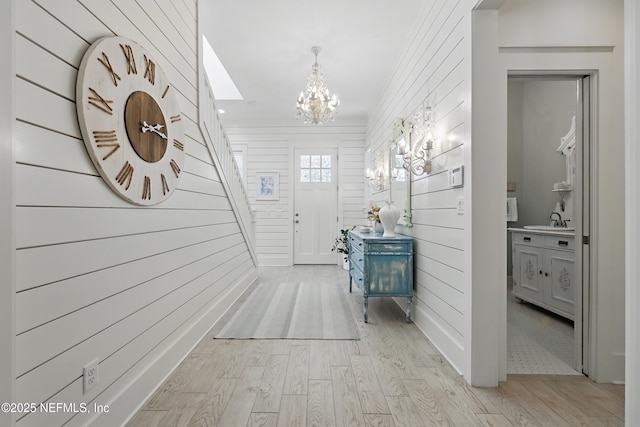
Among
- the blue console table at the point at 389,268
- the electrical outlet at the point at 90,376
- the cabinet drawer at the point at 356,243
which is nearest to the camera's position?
the electrical outlet at the point at 90,376

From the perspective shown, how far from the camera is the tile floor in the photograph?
2.24 metres

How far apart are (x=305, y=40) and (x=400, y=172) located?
1.75 meters

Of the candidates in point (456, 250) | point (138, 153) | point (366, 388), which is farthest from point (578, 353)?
point (138, 153)

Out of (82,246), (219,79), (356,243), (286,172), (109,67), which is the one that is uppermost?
(219,79)

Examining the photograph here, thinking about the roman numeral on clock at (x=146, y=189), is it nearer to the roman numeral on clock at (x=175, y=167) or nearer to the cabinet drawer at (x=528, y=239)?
the roman numeral on clock at (x=175, y=167)

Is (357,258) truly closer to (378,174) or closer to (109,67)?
(378,174)

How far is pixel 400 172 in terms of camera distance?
3715 mm

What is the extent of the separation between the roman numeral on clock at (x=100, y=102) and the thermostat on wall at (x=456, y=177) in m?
1.96

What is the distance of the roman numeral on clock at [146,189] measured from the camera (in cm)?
176

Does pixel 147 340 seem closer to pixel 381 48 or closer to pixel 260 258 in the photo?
pixel 381 48

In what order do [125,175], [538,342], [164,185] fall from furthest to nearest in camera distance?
[538,342]
[164,185]
[125,175]

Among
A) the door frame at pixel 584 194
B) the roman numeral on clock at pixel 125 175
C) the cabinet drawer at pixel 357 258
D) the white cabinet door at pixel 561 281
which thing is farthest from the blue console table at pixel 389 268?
the roman numeral on clock at pixel 125 175

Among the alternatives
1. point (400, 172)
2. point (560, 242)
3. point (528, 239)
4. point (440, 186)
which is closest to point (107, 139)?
point (440, 186)

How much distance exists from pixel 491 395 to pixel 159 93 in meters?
2.58
